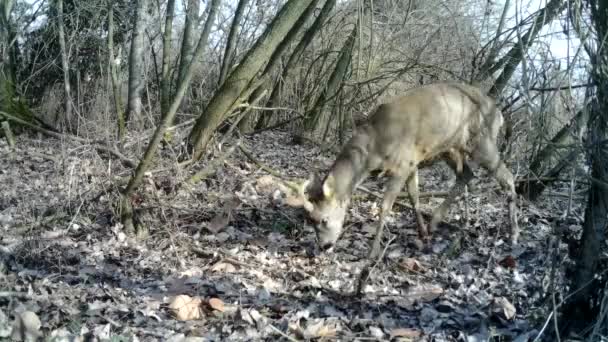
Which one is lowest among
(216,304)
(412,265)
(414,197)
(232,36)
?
(216,304)

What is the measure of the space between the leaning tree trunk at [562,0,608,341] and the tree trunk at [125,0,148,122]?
9886 millimetres

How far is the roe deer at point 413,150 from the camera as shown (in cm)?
720

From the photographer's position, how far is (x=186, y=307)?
5.24 metres

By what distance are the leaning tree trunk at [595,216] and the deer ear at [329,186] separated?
126 inches

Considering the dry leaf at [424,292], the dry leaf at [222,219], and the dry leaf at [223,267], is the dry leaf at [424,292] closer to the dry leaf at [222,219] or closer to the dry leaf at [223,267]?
the dry leaf at [223,267]

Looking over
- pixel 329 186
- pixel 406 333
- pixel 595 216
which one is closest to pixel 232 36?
pixel 329 186

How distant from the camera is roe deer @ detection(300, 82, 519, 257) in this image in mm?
7195

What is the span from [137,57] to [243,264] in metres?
7.71

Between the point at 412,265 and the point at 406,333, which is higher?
the point at 412,265

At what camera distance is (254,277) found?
6191 mm

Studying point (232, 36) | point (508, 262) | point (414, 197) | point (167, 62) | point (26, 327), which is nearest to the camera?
point (26, 327)

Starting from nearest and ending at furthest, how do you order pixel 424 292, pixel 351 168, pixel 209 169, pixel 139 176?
pixel 424 292 → pixel 139 176 → pixel 351 168 → pixel 209 169

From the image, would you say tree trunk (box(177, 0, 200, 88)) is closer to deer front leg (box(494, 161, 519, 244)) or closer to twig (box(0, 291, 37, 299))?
deer front leg (box(494, 161, 519, 244))

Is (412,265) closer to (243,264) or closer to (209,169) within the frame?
(243,264)
